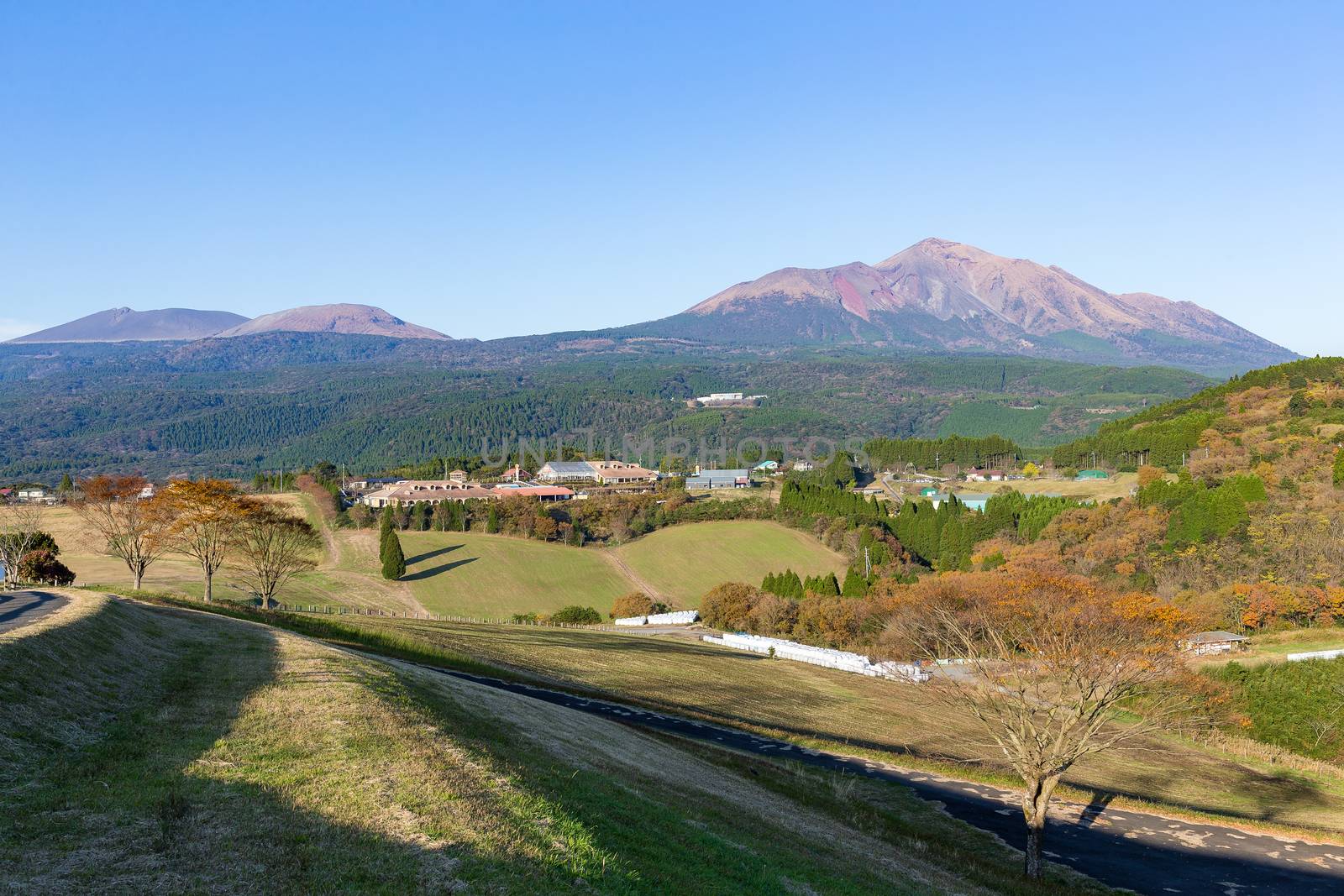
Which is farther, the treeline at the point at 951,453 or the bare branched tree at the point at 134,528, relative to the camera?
the treeline at the point at 951,453

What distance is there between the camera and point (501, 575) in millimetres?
92250

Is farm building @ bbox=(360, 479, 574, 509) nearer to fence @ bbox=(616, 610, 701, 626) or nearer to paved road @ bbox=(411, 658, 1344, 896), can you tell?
fence @ bbox=(616, 610, 701, 626)

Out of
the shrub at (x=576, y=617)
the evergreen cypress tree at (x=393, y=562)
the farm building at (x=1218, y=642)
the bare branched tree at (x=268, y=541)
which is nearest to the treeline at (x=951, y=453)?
the evergreen cypress tree at (x=393, y=562)

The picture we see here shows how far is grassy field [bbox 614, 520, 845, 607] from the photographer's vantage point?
94.4 metres

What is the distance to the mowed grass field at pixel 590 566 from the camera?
86.4m

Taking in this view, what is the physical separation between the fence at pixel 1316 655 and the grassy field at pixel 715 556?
45.5m

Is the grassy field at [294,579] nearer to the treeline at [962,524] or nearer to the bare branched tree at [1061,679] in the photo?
the treeline at [962,524]

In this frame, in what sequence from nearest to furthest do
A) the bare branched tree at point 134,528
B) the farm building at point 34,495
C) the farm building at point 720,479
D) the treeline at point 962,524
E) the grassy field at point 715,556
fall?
the bare branched tree at point 134,528 < the treeline at point 962,524 < the grassy field at point 715,556 < the farm building at point 34,495 < the farm building at point 720,479

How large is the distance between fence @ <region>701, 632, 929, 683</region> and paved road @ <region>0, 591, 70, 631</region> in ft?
115

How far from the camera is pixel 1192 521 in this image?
78.1 meters

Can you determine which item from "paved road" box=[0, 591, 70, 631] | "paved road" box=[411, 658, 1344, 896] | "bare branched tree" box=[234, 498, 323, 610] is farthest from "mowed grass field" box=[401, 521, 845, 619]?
"paved road" box=[0, 591, 70, 631]

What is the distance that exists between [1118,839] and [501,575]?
236ft

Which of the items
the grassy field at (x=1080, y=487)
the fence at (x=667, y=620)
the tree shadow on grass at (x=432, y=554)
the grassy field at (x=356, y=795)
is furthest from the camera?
the grassy field at (x=1080, y=487)

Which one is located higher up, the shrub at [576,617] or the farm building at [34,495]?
the farm building at [34,495]
